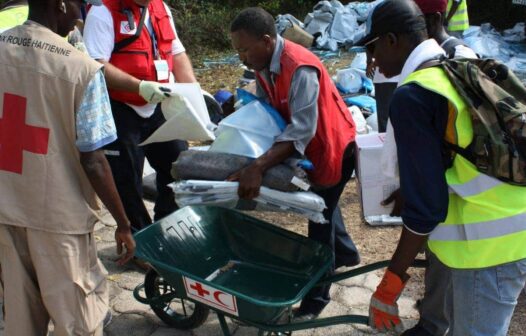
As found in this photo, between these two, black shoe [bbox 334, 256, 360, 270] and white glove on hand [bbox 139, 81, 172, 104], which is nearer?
white glove on hand [bbox 139, 81, 172, 104]

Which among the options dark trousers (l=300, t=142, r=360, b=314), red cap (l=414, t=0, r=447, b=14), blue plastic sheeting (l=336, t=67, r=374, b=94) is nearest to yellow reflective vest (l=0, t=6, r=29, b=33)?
dark trousers (l=300, t=142, r=360, b=314)

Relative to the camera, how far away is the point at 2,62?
225 cm

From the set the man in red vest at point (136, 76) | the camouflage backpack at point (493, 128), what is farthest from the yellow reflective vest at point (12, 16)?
the camouflage backpack at point (493, 128)

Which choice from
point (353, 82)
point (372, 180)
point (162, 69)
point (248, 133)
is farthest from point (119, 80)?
point (353, 82)

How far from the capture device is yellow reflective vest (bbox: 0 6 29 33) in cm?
316

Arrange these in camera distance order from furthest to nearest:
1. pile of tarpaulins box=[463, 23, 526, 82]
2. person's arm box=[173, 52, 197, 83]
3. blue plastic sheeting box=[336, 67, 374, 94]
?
pile of tarpaulins box=[463, 23, 526, 82] < blue plastic sheeting box=[336, 67, 374, 94] < person's arm box=[173, 52, 197, 83]

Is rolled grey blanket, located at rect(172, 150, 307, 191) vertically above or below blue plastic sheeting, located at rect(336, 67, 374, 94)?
above

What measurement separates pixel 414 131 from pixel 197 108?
1.44m

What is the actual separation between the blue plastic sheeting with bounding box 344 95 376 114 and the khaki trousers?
166 inches

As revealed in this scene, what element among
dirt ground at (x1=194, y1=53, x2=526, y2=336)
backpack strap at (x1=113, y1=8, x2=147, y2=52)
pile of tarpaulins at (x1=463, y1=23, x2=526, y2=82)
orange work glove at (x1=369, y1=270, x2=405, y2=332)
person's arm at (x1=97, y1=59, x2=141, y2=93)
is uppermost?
backpack strap at (x1=113, y1=8, x2=147, y2=52)

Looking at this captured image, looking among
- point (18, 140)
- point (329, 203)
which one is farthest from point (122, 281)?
point (18, 140)

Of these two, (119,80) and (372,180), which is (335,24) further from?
(372,180)

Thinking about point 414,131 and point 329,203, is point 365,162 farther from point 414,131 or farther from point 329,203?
point 414,131

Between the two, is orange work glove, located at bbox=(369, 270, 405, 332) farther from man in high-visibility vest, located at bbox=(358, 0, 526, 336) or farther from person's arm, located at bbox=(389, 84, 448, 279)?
person's arm, located at bbox=(389, 84, 448, 279)
